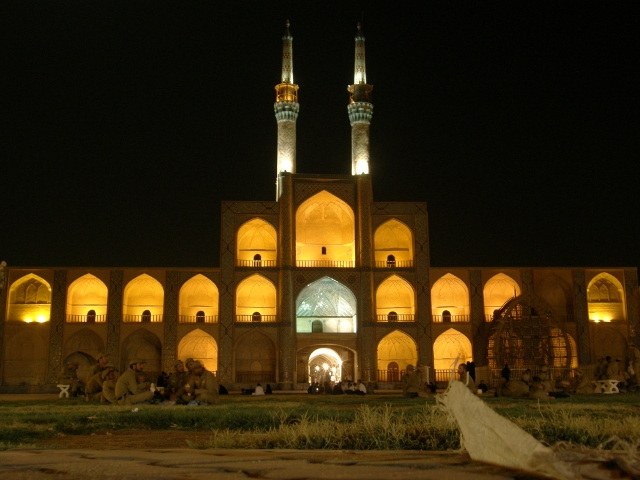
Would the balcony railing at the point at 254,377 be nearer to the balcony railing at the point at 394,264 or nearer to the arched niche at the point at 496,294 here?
the balcony railing at the point at 394,264

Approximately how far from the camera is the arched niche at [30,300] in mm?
30922

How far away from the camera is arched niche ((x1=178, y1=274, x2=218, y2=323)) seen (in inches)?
1273

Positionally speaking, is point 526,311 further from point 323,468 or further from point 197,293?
point 323,468

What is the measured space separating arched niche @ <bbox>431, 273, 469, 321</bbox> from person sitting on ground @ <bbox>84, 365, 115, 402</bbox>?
20756mm

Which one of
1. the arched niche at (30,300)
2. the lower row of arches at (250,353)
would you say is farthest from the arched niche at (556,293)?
the arched niche at (30,300)

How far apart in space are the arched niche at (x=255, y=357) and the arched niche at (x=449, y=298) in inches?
296

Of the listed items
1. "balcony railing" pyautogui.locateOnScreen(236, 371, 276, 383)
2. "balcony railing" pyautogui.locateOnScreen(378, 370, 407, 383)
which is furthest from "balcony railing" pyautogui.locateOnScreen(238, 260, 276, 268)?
Answer: "balcony railing" pyautogui.locateOnScreen(378, 370, 407, 383)

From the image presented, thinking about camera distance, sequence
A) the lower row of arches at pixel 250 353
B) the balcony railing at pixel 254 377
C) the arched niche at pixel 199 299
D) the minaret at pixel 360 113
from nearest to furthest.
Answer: the lower row of arches at pixel 250 353 < the balcony railing at pixel 254 377 < the arched niche at pixel 199 299 < the minaret at pixel 360 113

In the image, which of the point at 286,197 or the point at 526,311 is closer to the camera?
the point at 526,311

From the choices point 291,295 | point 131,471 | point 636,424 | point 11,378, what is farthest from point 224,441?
point 11,378

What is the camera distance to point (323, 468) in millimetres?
2471

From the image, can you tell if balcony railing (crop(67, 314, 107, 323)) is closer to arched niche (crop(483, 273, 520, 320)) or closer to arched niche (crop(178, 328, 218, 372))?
arched niche (crop(178, 328, 218, 372))

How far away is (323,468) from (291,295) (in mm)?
27597

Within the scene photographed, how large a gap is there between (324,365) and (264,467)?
2997cm
